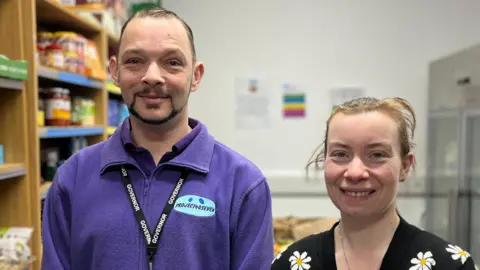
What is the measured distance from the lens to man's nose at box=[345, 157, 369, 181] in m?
1.09

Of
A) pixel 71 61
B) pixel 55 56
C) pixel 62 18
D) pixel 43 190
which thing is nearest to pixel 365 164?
pixel 43 190

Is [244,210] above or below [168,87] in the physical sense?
below

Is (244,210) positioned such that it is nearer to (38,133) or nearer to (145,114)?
(145,114)

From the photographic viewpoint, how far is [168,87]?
1.32 metres

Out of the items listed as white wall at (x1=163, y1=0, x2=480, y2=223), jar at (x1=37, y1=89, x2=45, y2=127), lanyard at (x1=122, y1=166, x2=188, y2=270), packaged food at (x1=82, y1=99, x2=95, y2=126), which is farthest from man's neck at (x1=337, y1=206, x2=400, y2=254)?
white wall at (x1=163, y1=0, x2=480, y2=223)

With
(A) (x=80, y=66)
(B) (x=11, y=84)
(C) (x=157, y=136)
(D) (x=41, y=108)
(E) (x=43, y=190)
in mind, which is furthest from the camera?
(A) (x=80, y=66)

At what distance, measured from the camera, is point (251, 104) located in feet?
15.7

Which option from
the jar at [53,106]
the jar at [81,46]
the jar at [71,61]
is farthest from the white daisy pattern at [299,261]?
the jar at [81,46]

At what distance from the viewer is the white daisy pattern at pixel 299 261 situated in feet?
3.93

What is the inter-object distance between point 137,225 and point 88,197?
0.63 feet

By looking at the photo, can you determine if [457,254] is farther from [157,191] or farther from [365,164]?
[157,191]

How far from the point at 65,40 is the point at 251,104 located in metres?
2.41

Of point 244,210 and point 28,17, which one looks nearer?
point 244,210

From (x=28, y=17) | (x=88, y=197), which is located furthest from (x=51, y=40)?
(x=88, y=197)
